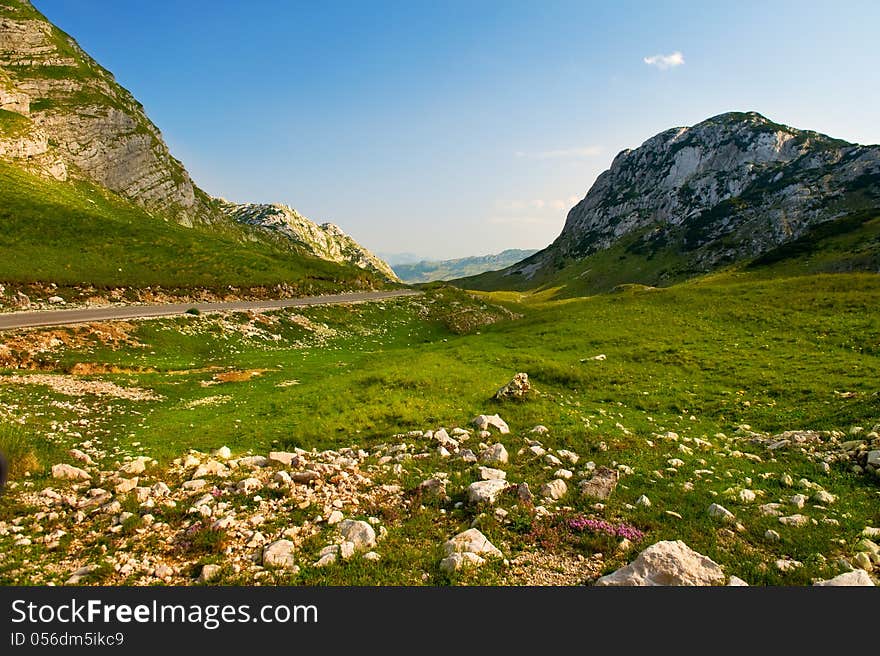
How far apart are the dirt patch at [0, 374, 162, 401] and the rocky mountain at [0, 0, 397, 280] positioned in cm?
10440

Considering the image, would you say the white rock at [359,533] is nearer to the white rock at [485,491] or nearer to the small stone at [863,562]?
the white rock at [485,491]

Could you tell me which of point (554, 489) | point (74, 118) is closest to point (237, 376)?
point (554, 489)

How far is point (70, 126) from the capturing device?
385ft

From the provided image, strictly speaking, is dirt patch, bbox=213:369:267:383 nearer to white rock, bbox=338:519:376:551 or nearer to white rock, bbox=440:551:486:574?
white rock, bbox=338:519:376:551

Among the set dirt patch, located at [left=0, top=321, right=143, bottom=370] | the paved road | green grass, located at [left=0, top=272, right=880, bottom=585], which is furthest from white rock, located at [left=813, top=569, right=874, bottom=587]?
the paved road

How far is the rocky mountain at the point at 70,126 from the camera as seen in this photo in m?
98.3

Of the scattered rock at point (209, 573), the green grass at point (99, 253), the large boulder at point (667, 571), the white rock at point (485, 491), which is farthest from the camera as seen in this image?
the green grass at point (99, 253)

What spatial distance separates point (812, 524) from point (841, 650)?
3.97 metres

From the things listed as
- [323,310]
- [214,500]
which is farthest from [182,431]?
[323,310]

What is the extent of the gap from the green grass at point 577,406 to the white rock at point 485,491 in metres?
0.40

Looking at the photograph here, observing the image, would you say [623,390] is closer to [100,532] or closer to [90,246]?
[100,532]

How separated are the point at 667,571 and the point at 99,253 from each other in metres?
77.4

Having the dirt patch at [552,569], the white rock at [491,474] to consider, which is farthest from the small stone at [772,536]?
the white rock at [491,474]

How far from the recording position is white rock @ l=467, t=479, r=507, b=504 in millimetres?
9549
